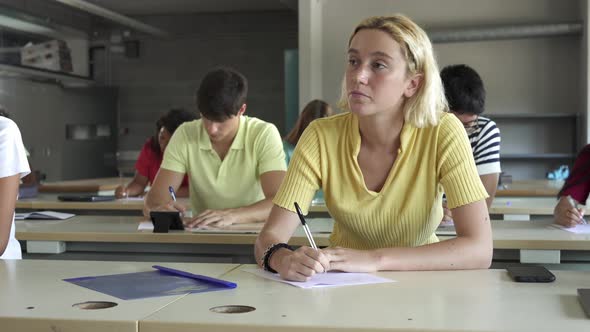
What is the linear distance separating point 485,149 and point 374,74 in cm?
177

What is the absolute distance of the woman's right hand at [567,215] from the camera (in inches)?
124

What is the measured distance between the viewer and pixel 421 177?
2260 mm

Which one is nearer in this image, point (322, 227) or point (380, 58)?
point (380, 58)

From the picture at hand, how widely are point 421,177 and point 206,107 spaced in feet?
4.48

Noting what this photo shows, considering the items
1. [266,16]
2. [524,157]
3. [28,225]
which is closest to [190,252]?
[28,225]

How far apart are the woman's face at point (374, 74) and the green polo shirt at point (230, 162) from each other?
1.36 meters

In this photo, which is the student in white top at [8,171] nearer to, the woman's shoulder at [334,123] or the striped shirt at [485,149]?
the woman's shoulder at [334,123]

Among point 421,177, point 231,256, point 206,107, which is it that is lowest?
point 231,256

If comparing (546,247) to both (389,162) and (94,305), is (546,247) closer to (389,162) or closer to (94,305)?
(389,162)

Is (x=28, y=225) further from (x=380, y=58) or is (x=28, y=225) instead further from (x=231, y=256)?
(x=380, y=58)

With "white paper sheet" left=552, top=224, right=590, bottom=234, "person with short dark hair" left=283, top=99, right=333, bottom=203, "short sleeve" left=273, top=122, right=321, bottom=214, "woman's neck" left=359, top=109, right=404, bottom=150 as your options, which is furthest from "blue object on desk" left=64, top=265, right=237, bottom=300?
"person with short dark hair" left=283, top=99, right=333, bottom=203

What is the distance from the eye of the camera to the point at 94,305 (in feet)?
5.29

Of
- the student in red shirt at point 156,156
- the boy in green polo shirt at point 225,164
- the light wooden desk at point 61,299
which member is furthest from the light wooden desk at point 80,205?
the light wooden desk at point 61,299

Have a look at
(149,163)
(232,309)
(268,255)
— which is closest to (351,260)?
(268,255)
